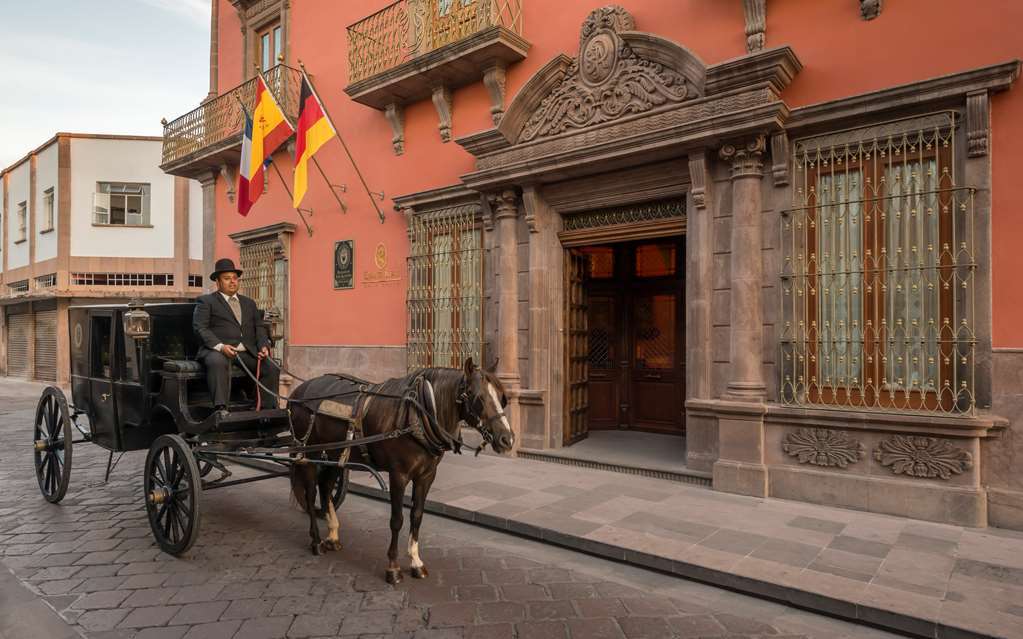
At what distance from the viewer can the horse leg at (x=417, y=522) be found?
474 cm

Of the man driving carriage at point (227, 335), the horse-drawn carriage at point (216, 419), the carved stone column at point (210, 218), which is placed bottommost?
the horse-drawn carriage at point (216, 419)

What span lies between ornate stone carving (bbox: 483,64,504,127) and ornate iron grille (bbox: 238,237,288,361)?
6.37m

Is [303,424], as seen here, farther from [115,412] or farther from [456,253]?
[456,253]

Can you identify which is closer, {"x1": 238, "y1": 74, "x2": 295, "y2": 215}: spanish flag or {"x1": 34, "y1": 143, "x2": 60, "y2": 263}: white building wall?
{"x1": 238, "y1": 74, "x2": 295, "y2": 215}: spanish flag

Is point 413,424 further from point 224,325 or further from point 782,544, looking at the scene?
point 782,544

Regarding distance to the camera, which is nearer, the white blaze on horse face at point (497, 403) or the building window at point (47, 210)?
the white blaze on horse face at point (497, 403)

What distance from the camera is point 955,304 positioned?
Result: 6.07 meters

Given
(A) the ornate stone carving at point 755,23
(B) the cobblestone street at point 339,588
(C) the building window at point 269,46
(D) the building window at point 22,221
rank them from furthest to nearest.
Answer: (D) the building window at point 22,221, (C) the building window at point 269,46, (A) the ornate stone carving at point 755,23, (B) the cobblestone street at point 339,588

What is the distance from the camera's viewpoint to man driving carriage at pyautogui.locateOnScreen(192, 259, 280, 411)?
18.3 feet

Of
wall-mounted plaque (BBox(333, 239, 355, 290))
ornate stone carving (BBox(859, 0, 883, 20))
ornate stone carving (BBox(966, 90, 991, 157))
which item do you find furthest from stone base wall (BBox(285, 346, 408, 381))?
ornate stone carving (BBox(966, 90, 991, 157))

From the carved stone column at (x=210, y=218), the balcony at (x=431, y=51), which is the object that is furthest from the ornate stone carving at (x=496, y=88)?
the carved stone column at (x=210, y=218)

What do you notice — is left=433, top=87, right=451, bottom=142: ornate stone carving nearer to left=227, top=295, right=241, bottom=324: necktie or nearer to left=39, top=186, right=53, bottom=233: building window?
left=227, top=295, right=241, bottom=324: necktie

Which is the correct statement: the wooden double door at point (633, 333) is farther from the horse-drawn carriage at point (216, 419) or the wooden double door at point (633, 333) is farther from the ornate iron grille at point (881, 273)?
the horse-drawn carriage at point (216, 419)

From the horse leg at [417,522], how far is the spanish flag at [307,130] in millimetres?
6531
